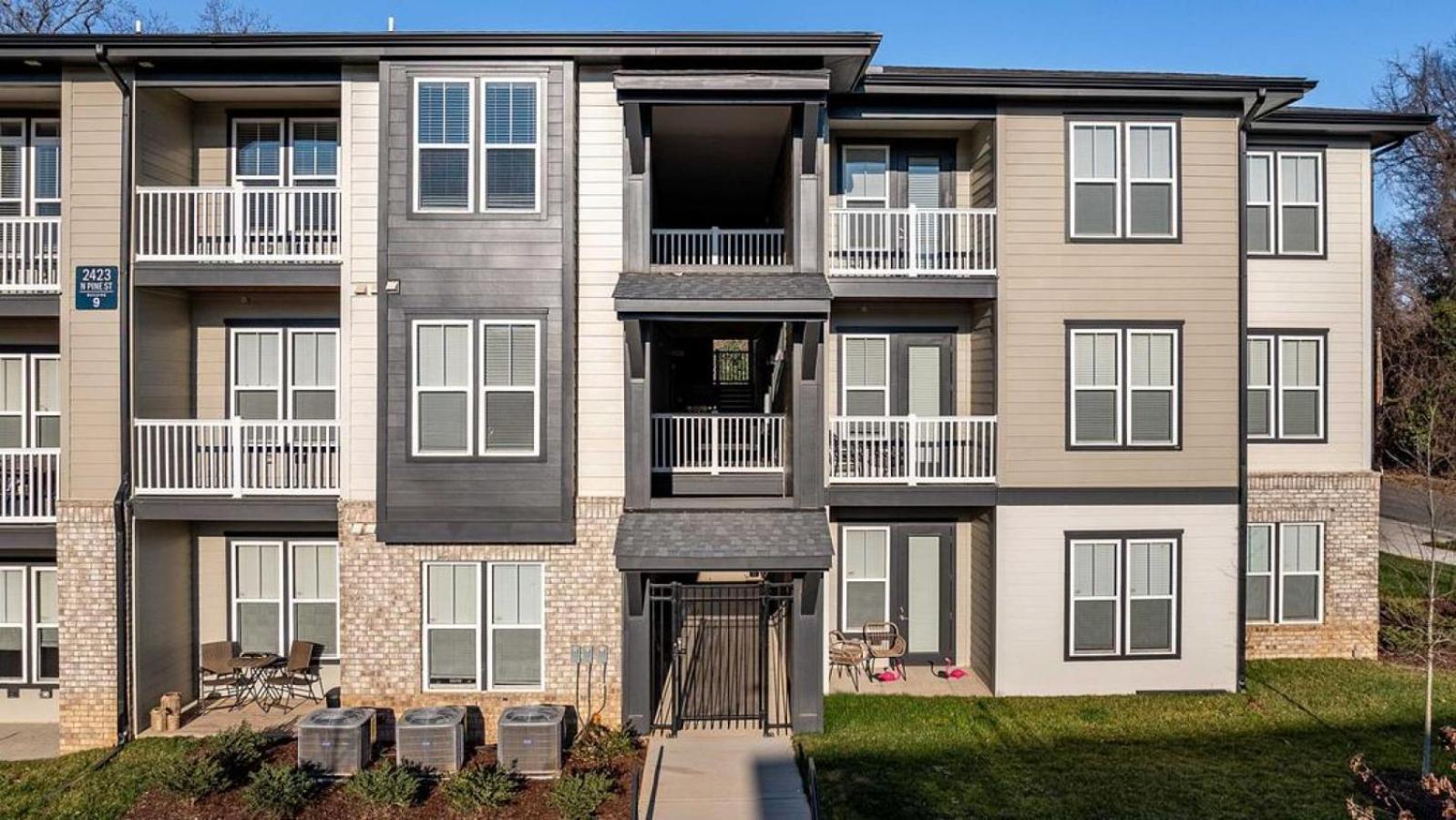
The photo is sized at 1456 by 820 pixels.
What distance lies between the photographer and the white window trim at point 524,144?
11023mm

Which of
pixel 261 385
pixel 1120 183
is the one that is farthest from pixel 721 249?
pixel 261 385

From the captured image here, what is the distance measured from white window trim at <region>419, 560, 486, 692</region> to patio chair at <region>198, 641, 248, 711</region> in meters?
3.24

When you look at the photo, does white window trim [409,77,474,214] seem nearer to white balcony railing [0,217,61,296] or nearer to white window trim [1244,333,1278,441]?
white balcony railing [0,217,61,296]

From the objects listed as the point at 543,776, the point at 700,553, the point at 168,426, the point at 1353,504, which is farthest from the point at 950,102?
the point at 168,426

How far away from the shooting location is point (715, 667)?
507 inches

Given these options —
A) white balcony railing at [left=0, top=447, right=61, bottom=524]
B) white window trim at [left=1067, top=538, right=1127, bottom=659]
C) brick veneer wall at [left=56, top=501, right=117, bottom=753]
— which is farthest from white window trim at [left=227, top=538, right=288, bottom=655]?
white window trim at [left=1067, top=538, right=1127, bottom=659]

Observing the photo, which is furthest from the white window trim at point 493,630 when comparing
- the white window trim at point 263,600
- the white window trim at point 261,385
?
the white window trim at point 261,385

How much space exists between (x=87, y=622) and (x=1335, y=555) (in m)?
19.0

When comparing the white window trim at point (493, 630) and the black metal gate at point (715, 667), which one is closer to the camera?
the black metal gate at point (715, 667)

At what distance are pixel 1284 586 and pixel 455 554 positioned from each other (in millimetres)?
13480

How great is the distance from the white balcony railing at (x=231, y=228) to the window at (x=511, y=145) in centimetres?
218

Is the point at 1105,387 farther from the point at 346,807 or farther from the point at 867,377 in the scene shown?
the point at 346,807

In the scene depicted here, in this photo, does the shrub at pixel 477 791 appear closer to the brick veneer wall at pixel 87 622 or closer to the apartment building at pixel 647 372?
the apartment building at pixel 647 372

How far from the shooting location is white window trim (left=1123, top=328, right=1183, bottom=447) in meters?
12.3
